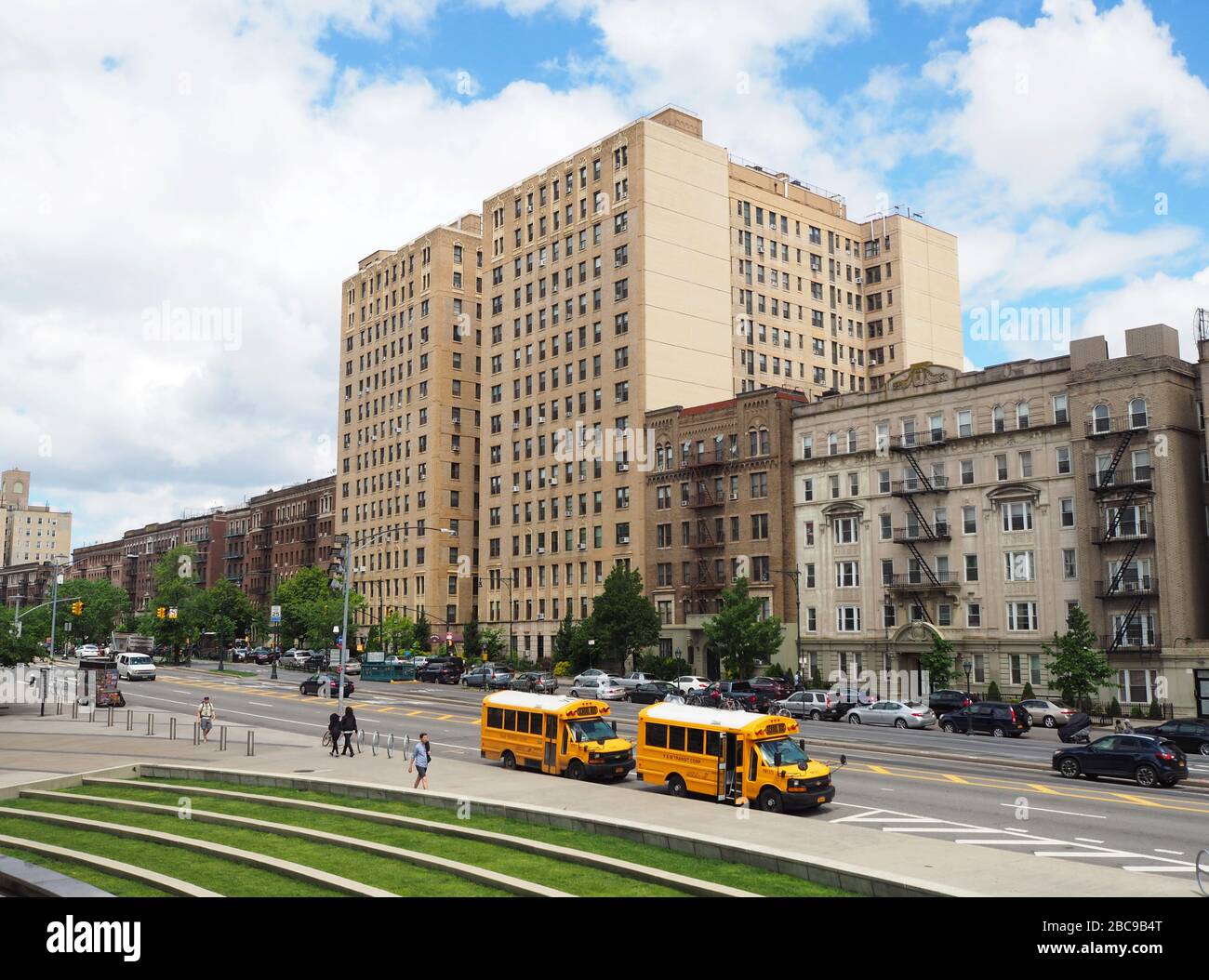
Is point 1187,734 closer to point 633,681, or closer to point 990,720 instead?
point 990,720

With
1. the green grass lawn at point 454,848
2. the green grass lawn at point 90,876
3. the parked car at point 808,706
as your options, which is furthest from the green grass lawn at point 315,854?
the parked car at point 808,706

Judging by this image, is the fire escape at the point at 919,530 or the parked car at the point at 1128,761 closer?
the parked car at the point at 1128,761

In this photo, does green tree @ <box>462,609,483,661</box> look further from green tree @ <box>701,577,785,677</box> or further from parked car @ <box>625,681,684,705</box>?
parked car @ <box>625,681,684,705</box>


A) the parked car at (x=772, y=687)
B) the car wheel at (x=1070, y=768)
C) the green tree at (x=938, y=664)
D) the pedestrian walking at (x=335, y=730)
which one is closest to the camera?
the car wheel at (x=1070, y=768)

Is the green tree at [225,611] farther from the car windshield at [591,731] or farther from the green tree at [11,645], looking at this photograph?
the car windshield at [591,731]

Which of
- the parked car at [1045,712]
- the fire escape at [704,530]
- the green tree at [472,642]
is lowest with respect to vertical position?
the parked car at [1045,712]

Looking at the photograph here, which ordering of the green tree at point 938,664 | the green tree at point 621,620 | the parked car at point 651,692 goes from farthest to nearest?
the green tree at point 621,620 < the green tree at point 938,664 < the parked car at point 651,692

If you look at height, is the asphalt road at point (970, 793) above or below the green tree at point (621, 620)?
below

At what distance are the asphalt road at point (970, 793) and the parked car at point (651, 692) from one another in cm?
377

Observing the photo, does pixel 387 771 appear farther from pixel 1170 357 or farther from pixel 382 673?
pixel 382 673

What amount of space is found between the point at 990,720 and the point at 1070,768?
1595 cm

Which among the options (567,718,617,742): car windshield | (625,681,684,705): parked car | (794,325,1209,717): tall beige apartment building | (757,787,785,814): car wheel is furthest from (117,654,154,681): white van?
(757,787,785,814): car wheel

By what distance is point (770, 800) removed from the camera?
84.5 feet

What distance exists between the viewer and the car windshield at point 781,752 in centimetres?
2614
